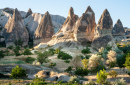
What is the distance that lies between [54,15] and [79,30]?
58.9 metres

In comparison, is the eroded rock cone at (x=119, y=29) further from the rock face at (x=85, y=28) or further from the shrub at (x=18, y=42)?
the shrub at (x=18, y=42)

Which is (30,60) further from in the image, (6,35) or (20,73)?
(6,35)

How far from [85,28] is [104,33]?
6811 mm

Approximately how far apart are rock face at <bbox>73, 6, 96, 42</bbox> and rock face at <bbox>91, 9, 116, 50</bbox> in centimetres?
378

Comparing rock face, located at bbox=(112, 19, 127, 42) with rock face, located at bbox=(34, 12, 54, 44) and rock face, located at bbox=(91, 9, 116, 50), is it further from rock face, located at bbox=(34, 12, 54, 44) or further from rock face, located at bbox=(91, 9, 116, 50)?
rock face, located at bbox=(34, 12, 54, 44)

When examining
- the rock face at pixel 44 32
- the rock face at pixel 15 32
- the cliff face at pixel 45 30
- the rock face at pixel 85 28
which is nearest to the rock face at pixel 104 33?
the rock face at pixel 85 28

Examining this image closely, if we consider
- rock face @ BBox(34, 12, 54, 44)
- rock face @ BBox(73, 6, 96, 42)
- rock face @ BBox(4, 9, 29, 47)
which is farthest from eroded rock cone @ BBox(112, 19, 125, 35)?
rock face @ BBox(4, 9, 29, 47)

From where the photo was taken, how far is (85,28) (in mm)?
43500

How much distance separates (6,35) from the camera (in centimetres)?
5753

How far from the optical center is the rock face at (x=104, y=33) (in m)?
38.5

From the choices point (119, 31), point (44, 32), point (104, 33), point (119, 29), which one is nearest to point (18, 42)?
point (44, 32)

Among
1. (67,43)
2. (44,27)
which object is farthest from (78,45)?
(44,27)

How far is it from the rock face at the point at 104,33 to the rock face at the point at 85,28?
3776mm

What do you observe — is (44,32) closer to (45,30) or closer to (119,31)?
(45,30)
